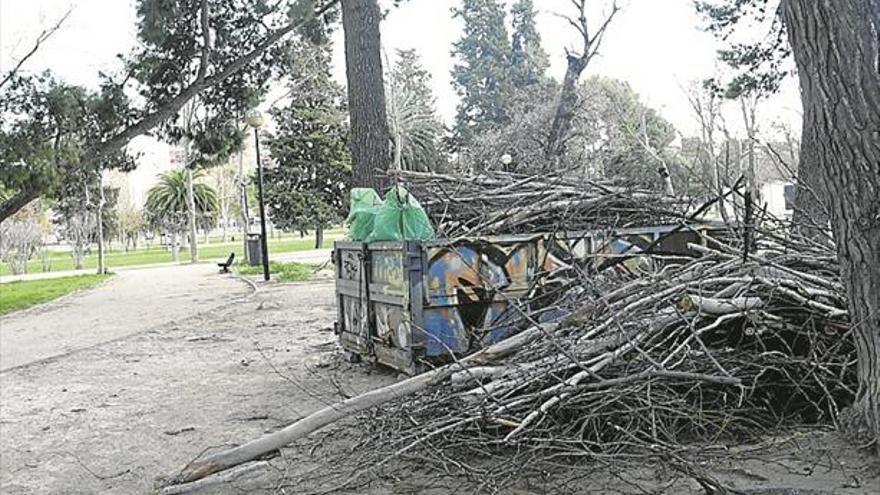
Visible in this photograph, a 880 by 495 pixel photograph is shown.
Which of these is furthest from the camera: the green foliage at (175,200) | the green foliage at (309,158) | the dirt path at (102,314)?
the green foliage at (175,200)

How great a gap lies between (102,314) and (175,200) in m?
43.6

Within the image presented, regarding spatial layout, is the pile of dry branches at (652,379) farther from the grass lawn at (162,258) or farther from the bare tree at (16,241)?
the bare tree at (16,241)

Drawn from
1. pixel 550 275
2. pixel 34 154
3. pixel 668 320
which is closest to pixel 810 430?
pixel 668 320

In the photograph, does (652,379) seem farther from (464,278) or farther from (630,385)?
(464,278)

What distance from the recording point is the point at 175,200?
59719 millimetres

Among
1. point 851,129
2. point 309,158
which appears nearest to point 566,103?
point 309,158

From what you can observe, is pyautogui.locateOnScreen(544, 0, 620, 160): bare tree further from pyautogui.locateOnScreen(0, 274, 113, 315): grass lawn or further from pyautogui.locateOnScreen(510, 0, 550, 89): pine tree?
pyautogui.locateOnScreen(510, 0, 550, 89): pine tree

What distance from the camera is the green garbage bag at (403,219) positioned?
7645mm

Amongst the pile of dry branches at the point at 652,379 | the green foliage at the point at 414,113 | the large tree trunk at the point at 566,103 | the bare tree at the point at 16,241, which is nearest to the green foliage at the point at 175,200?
the bare tree at the point at 16,241

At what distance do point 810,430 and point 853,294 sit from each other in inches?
41.8

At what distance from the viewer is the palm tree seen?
5781cm

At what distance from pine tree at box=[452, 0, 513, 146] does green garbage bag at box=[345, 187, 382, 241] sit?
4607cm

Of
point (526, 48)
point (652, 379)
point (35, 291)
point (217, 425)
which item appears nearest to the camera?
point (652, 379)

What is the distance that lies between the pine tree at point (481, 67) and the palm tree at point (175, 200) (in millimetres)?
19453
